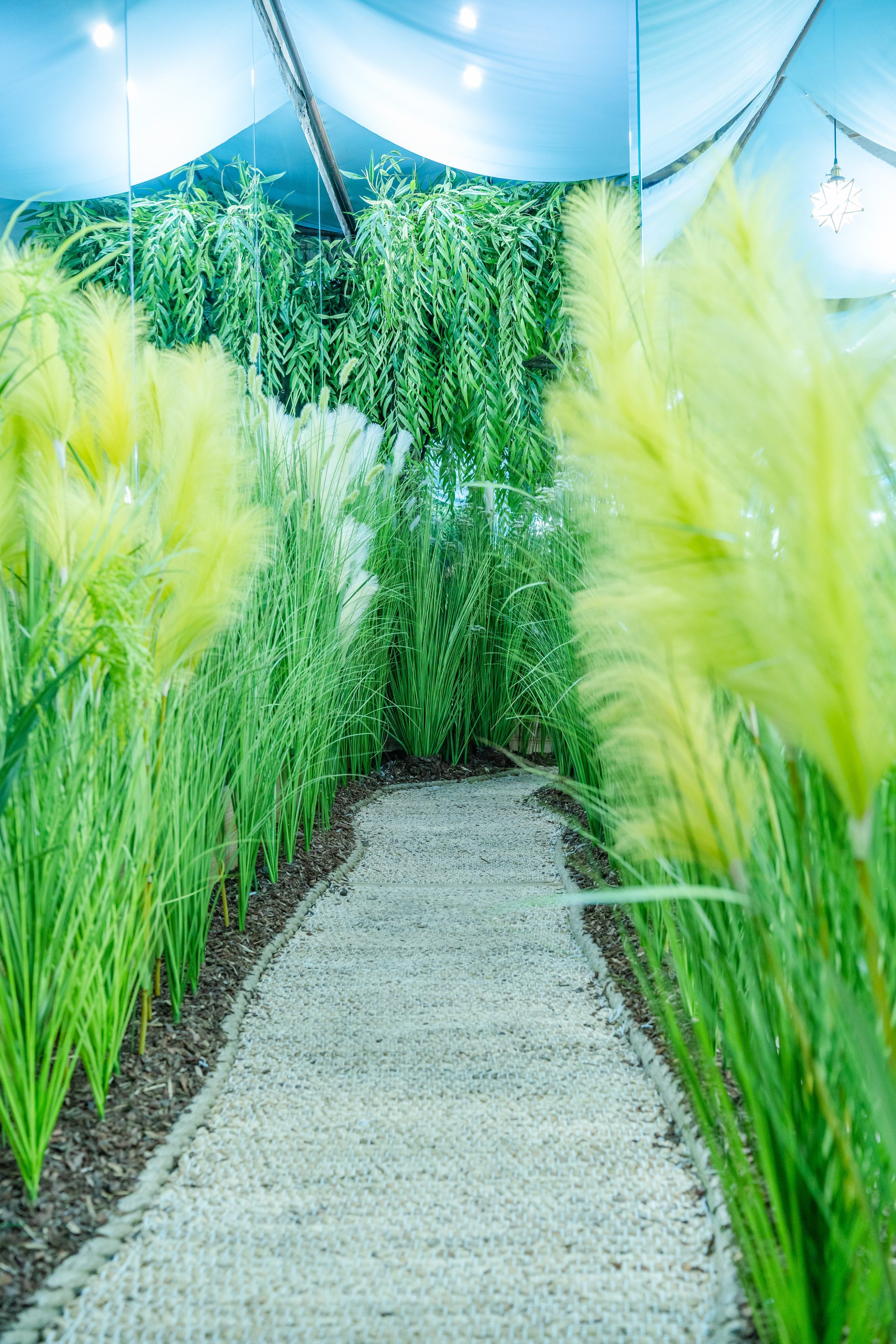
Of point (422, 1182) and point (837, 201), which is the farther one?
point (837, 201)

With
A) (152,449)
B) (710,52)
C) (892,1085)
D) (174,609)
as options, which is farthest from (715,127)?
(892,1085)

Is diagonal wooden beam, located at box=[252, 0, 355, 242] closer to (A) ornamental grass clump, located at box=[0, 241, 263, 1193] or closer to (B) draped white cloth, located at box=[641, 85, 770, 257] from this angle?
(B) draped white cloth, located at box=[641, 85, 770, 257]

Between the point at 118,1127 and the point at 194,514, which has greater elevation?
the point at 194,514

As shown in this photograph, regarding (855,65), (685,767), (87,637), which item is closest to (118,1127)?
(87,637)

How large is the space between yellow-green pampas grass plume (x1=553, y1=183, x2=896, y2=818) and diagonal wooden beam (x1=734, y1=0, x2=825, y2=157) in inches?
95.6

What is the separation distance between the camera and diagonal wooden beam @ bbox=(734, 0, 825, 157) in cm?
266

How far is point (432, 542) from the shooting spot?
4.05 m

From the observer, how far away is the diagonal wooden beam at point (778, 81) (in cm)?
266

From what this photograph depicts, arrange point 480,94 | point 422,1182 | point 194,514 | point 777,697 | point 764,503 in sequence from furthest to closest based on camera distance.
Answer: point 480,94 < point 194,514 < point 422,1182 < point 764,503 < point 777,697

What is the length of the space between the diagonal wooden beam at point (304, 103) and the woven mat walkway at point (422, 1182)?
376 centimetres

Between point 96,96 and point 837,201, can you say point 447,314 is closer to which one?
point 837,201

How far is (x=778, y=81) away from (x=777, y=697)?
2868 mm

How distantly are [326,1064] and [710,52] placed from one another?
2997mm

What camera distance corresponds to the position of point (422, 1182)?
3.48 feet
